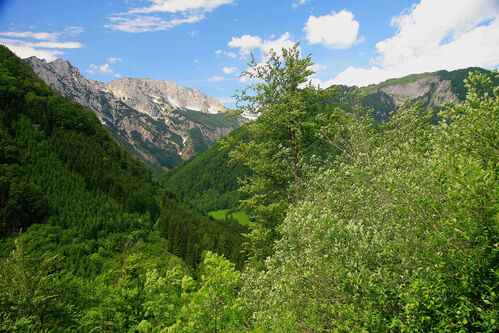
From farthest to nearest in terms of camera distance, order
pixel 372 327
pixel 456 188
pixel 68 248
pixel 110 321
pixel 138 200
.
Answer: pixel 138 200 < pixel 68 248 < pixel 110 321 < pixel 372 327 < pixel 456 188

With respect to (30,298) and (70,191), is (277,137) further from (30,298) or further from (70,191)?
(70,191)

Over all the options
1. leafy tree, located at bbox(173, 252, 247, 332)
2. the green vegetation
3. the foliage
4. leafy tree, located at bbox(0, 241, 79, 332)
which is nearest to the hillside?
leafy tree, located at bbox(0, 241, 79, 332)

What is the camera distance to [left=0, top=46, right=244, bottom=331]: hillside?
18.0m

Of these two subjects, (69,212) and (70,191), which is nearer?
(69,212)

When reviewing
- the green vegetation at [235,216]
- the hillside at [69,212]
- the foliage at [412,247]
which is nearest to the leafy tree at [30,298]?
the hillside at [69,212]

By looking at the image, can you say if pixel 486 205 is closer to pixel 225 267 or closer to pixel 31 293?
pixel 225 267

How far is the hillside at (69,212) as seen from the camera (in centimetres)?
1804

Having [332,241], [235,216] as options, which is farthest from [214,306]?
[235,216]

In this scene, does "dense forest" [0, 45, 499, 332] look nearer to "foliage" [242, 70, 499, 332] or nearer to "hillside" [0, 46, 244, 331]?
"foliage" [242, 70, 499, 332]

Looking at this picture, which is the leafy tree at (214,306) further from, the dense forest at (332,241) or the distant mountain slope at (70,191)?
the distant mountain slope at (70,191)

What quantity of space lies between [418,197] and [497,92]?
183 inches

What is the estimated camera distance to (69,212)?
61.8 metres

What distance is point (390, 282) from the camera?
20.4 ft

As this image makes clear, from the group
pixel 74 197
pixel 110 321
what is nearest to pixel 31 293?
pixel 110 321
